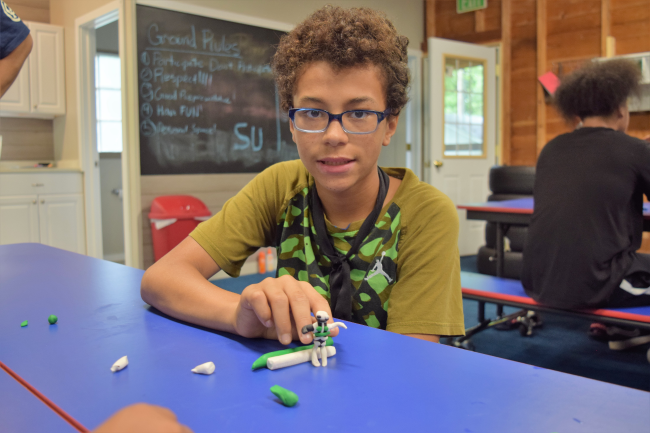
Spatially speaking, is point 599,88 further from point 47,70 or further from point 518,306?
point 47,70

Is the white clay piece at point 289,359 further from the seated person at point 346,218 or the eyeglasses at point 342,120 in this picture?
the eyeglasses at point 342,120

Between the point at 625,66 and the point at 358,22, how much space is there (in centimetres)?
155

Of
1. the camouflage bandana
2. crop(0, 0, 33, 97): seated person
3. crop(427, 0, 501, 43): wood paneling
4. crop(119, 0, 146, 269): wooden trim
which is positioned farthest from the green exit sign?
the camouflage bandana

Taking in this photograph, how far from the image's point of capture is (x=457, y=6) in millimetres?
5660

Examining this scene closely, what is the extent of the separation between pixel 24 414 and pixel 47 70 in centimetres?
486

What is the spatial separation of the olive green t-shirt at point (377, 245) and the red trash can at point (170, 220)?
2603 millimetres

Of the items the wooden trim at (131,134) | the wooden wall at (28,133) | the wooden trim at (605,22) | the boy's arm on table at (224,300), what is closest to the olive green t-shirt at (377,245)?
the boy's arm on table at (224,300)

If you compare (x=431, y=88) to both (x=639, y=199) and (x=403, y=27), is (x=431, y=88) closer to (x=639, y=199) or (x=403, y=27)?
(x=403, y=27)

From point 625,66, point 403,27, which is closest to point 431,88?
point 403,27

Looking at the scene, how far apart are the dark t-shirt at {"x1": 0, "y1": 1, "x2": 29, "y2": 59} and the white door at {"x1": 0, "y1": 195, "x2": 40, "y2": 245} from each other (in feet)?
8.51

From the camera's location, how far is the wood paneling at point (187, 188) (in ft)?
12.6

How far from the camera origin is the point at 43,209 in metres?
4.28

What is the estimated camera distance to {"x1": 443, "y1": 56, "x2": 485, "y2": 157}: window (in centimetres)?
521

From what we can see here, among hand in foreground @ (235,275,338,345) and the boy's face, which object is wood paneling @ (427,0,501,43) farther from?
hand in foreground @ (235,275,338,345)
